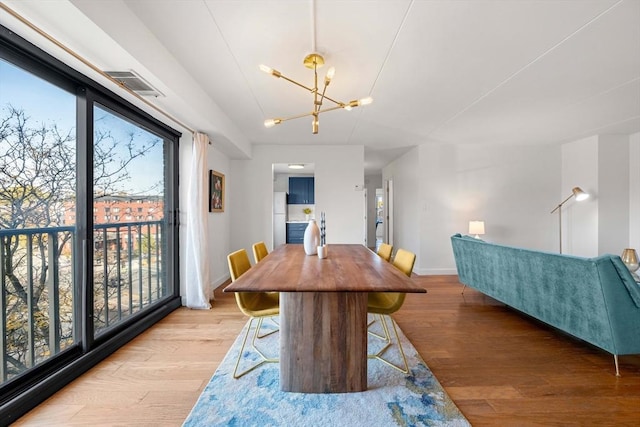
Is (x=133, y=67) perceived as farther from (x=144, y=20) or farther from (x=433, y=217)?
(x=433, y=217)

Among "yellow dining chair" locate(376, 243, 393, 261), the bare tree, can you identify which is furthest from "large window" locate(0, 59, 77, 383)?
"yellow dining chair" locate(376, 243, 393, 261)

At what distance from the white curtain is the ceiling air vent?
1005 mm

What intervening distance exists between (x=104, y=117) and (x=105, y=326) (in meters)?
1.83

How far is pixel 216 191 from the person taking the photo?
3.96 m

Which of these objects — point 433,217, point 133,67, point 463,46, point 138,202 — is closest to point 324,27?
point 463,46

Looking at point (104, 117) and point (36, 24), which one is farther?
point (104, 117)

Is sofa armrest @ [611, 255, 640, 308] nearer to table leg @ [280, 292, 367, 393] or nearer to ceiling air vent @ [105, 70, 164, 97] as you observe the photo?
table leg @ [280, 292, 367, 393]

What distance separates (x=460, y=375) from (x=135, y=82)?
319 centimetres

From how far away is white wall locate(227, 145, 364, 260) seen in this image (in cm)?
486

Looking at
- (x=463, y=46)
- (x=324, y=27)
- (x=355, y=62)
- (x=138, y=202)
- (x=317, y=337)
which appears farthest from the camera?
(x=138, y=202)

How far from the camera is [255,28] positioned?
5.87 ft

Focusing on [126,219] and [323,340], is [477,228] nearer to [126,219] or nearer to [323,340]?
[323,340]

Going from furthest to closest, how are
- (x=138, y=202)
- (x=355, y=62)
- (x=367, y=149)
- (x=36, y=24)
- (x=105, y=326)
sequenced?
(x=367, y=149), (x=138, y=202), (x=105, y=326), (x=355, y=62), (x=36, y=24)

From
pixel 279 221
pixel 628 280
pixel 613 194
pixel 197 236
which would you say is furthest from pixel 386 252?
pixel 613 194
